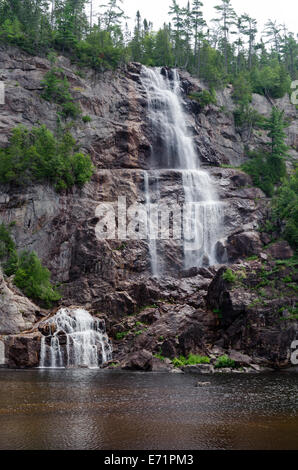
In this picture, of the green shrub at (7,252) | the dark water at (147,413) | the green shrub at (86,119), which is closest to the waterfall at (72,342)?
the dark water at (147,413)

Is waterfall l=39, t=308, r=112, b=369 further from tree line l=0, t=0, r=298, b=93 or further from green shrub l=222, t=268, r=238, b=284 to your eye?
tree line l=0, t=0, r=298, b=93

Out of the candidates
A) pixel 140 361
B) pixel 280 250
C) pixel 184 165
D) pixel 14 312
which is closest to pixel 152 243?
pixel 280 250

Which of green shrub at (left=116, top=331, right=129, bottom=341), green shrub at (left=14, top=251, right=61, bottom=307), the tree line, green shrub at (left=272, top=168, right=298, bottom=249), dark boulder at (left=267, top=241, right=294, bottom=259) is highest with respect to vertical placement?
the tree line

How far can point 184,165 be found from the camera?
166 ft

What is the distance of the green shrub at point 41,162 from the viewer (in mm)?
42656

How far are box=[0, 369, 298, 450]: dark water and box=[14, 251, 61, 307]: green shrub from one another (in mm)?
12729

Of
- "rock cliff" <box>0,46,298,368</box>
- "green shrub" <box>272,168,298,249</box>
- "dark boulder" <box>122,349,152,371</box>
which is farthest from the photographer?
"green shrub" <box>272,168,298,249</box>

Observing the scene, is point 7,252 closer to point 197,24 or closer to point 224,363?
point 224,363

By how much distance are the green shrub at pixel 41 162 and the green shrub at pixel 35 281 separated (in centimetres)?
943

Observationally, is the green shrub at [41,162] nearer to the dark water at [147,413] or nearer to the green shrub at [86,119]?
the green shrub at [86,119]

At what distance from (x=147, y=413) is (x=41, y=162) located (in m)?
33.8

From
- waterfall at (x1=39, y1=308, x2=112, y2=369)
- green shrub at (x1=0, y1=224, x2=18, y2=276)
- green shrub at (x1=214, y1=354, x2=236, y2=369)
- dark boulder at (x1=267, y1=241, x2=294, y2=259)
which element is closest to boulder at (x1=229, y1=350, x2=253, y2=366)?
green shrub at (x1=214, y1=354, x2=236, y2=369)

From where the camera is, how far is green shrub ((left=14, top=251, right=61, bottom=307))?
35.2 m

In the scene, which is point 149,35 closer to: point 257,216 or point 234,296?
point 257,216
